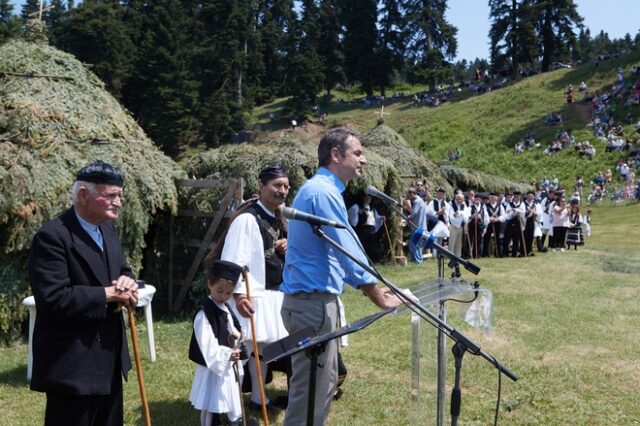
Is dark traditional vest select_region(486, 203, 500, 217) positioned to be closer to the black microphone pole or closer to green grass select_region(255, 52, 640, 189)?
the black microphone pole

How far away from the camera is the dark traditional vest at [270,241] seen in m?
5.46

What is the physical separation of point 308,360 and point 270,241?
1718 mm

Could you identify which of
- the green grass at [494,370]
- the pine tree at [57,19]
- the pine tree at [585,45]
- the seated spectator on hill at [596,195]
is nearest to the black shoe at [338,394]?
the green grass at [494,370]

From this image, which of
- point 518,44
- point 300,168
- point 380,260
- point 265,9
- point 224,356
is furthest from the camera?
point 265,9

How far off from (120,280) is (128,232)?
18.5 ft

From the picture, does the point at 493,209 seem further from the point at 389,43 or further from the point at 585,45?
the point at 585,45

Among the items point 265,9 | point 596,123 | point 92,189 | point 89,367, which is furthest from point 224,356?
point 265,9

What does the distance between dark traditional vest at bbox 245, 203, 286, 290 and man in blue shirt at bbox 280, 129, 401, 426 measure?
1358 mm

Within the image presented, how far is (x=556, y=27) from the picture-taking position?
224 feet

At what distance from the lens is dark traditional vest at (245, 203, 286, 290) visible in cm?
546

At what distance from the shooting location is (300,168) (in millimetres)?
13367

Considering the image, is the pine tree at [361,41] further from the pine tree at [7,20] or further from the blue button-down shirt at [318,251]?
the blue button-down shirt at [318,251]

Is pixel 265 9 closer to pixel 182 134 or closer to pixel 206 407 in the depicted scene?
pixel 182 134

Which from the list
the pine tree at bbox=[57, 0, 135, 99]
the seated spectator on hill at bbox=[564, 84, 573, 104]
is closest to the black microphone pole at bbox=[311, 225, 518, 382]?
the pine tree at bbox=[57, 0, 135, 99]
